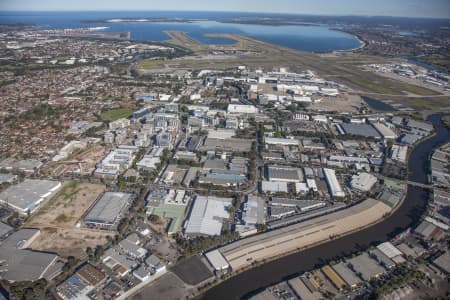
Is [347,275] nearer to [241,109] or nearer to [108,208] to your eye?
[108,208]

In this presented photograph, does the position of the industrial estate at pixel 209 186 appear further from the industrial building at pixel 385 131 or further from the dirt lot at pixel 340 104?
the dirt lot at pixel 340 104

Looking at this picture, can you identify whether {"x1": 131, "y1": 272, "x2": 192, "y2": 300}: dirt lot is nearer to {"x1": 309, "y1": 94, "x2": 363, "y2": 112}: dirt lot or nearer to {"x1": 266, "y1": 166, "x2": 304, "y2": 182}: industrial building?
{"x1": 266, "y1": 166, "x2": 304, "y2": 182}: industrial building

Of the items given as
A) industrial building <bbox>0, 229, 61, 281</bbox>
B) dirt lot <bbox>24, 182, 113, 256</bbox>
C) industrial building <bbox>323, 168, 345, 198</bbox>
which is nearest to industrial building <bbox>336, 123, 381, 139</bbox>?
industrial building <bbox>323, 168, 345, 198</bbox>

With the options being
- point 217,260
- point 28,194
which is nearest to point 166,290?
point 217,260

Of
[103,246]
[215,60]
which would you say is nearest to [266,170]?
[103,246]

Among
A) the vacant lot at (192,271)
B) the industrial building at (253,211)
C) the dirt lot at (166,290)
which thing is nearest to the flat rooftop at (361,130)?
the industrial building at (253,211)

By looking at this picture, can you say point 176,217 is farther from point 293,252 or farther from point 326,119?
point 326,119
